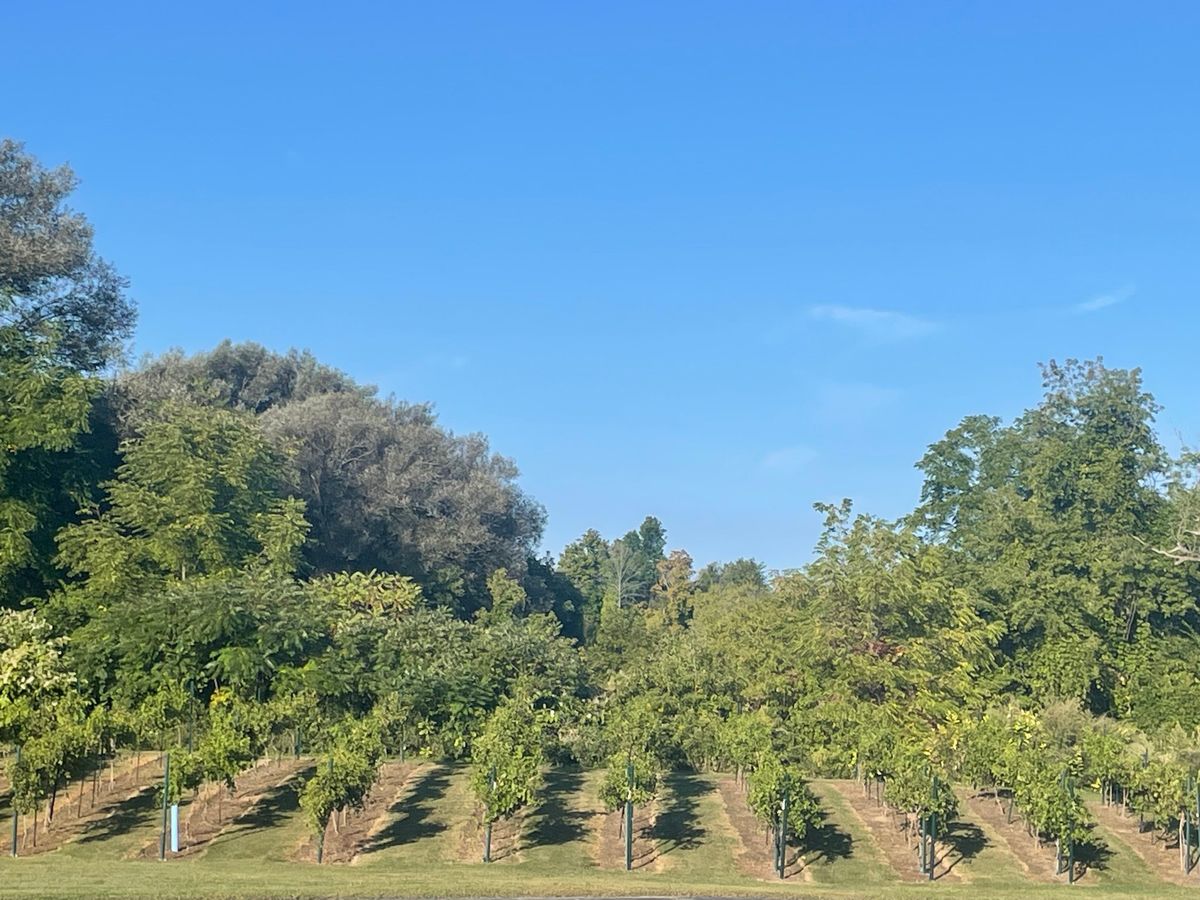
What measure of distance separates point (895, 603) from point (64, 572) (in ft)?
103

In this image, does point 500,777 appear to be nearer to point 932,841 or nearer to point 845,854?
point 845,854

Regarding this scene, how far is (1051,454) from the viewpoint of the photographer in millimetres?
64938

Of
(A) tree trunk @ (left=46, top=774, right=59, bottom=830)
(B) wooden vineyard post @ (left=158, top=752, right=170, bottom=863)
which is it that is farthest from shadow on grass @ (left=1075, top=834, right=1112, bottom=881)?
(A) tree trunk @ (left=46, top=774, right=59, bottom=830)

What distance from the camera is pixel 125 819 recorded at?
96.0 ft

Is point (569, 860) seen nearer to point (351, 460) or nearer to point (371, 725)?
point (371, 725)

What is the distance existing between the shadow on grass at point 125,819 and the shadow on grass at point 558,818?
9.30 meters

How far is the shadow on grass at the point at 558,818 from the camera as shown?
29.3 meters

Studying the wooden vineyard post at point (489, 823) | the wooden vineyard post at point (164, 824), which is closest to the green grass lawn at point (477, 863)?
the wooden vineyard post at point (489, 823)

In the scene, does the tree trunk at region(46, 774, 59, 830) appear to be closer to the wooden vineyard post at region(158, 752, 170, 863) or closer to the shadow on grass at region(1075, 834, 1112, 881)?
the wooden vineyard post at region(158, 752, 170, 863)

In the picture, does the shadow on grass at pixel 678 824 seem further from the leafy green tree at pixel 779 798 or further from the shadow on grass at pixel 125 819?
the shadow on grass at pixel 125 819

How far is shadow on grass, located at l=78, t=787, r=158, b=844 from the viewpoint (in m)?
28.1

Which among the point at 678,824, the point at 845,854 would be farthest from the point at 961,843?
the point at 678,824

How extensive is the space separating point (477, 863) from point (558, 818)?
3.95 metres

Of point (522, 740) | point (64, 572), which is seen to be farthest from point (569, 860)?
point (64, 572)
